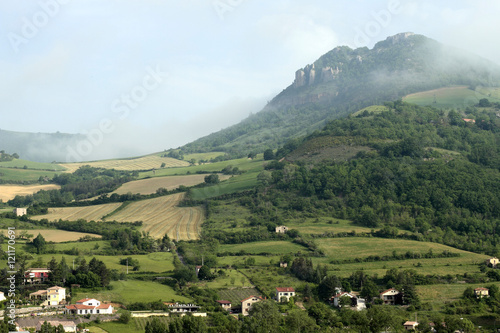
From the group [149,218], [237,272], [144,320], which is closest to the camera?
[144,320]

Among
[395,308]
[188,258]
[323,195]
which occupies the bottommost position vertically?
[395,308]

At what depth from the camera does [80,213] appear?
120 meters

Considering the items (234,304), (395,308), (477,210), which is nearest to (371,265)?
(395,308)

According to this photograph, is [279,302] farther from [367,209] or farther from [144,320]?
[367,209]

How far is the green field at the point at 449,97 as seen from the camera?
176 metres

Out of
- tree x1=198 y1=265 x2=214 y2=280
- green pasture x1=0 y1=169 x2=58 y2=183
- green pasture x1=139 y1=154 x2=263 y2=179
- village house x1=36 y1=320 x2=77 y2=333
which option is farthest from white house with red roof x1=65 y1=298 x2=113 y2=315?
green pasture x1=0 y1=169 x2=58 y2=183

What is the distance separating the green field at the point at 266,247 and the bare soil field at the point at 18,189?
74.8 meters

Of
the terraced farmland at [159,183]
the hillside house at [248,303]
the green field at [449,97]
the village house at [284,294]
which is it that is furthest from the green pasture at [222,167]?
the hillside house at [248,303]

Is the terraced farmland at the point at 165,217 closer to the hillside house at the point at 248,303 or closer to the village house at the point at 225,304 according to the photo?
the village house at the point at 225,304

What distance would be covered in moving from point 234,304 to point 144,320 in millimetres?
11794

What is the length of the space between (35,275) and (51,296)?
8.40 m

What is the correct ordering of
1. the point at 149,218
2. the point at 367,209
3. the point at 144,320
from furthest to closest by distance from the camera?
the point at 149,218 < the point at 367,209 < the point at 144,320

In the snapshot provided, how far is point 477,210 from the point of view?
347 feet

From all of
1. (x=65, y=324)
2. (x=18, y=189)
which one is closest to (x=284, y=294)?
(x=65, y=324)
